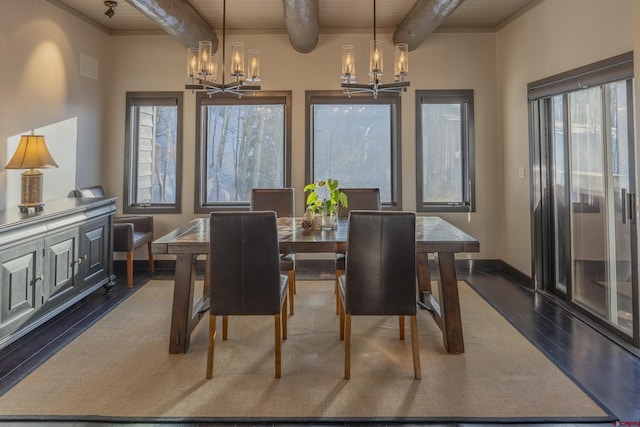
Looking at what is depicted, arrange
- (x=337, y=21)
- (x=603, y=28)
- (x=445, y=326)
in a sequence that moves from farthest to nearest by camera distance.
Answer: (x=337, y=21) < (x=603, y=28) < (x=445, y=326)

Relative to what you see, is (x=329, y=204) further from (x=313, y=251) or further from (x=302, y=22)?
(x=302, y=22)

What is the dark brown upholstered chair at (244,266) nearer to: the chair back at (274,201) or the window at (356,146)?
the chair back at (274,201)

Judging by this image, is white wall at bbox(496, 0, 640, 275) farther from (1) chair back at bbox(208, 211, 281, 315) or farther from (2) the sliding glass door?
(1) chair back at bbox(208, 211, 281, 315)

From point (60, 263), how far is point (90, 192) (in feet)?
4.98

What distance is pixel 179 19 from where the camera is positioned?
3779mm

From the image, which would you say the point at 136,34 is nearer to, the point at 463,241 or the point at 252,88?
the point at 252,88

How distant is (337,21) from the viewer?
4465 mm

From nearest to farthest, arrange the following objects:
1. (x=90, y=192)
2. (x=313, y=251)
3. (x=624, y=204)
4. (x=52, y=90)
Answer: (x=313, y=251)
(x=624, y=204)
(x=52, y=90)
(x=90, y=192)

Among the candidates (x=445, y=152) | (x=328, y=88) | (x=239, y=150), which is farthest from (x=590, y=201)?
(x=239, y=150)

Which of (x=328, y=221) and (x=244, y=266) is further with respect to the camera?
(x=328, y=221)

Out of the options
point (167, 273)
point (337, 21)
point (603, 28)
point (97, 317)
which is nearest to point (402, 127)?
point (337, 21)

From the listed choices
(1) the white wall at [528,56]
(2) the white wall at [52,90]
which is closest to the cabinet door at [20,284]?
(2) the white wall at [52,90]

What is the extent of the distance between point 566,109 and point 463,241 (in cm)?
209

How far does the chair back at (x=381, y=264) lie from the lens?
2.22 m
